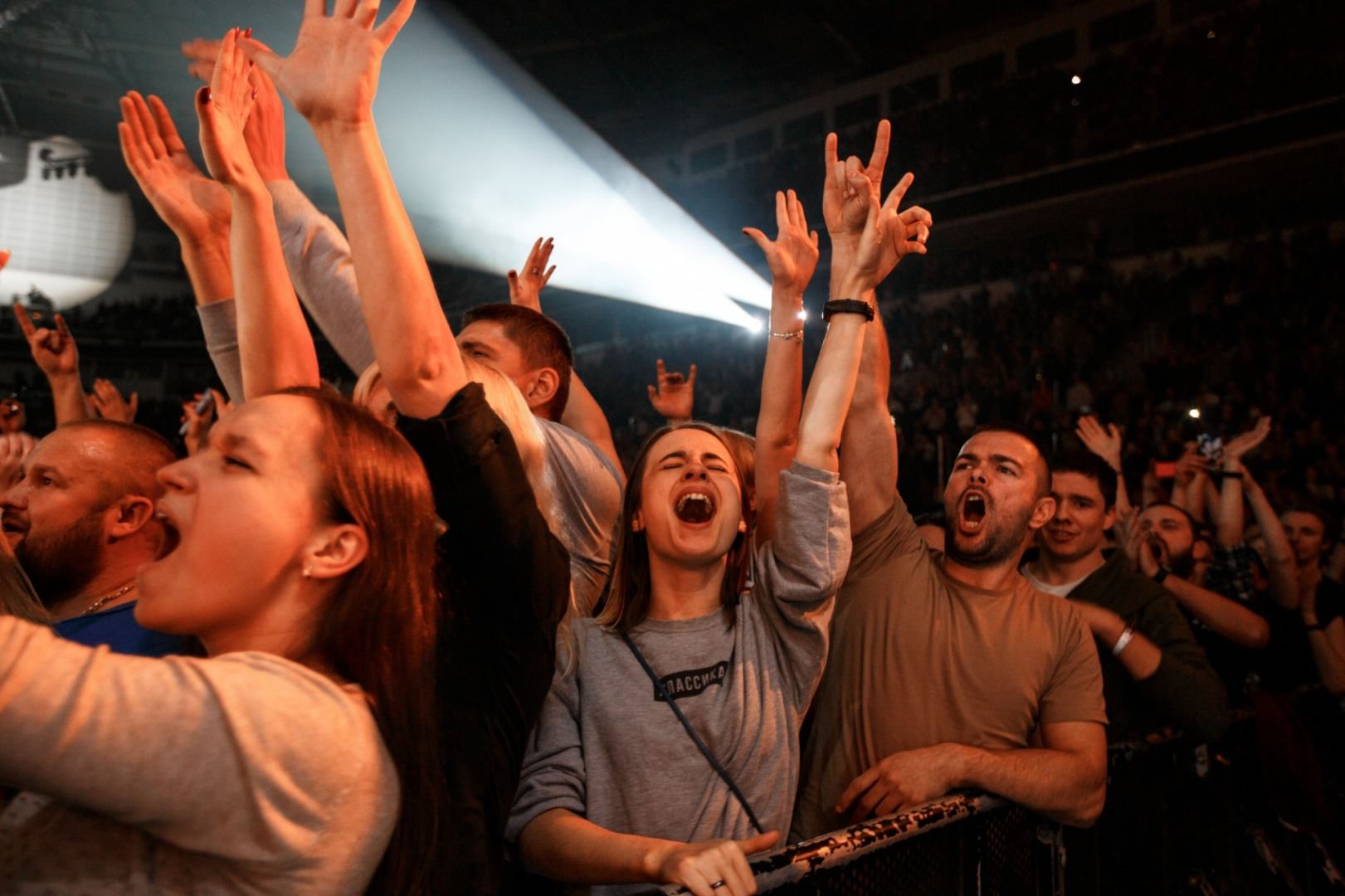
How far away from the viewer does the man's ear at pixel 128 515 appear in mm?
1653

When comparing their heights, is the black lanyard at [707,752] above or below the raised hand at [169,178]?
below

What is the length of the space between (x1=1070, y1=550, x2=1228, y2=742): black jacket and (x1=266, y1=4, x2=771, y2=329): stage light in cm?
500

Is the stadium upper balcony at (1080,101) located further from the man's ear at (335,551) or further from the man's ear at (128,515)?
the man's ear at (335,551)

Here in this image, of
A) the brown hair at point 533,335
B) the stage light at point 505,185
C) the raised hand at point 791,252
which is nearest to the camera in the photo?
the raised hand at point 791,252

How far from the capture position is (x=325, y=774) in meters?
0.78

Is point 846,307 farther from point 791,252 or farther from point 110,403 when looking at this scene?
point 110,403

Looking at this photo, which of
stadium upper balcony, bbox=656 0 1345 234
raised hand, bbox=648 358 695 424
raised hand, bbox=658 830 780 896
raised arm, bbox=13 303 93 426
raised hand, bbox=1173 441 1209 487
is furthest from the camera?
stadium upper balcony, bbox=656 0 1345 234

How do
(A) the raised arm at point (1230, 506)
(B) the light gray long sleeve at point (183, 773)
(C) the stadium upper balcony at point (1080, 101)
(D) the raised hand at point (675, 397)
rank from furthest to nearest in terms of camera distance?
1. (C) the stadium upper balcony at point (1080, 101)
2. (A) the raised arm at point (1230, 506)
3. (D) the raised hand at point (675, 397)
4. (B) the light gray long sleeve at point (183, 773)

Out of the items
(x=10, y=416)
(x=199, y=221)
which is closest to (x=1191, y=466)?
(x=199, y=221)

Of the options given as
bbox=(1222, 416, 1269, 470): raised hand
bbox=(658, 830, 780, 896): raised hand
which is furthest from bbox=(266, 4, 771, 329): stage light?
bbox=(658, 830, 780, 896): raised hand

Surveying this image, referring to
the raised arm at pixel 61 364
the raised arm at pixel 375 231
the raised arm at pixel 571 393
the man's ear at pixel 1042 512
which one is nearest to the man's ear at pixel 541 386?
the raised arm at pixel 571 393

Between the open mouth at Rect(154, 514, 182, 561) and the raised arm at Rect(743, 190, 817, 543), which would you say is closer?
the open mouth at Rect(154, 514, 182, 561)

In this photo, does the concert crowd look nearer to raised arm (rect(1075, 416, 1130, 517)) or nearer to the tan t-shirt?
the tan t-shirt

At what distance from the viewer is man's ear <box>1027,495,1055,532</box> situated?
88.0 inches
